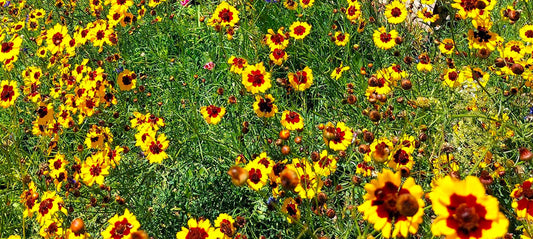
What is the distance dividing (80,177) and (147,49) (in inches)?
68.4

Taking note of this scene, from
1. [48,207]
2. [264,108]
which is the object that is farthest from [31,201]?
[264,108]

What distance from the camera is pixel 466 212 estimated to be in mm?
870

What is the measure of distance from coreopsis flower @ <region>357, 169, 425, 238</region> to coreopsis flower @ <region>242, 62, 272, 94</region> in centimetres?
129

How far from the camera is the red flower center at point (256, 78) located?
228cm

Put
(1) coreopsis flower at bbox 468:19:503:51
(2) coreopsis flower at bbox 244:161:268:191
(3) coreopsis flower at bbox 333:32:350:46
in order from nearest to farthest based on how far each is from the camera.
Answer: (2) coreopsis flower at bbox 244:161:268:191, (1) coreopsis flower at bbox 468:19:503:51, (3) coreopsis flower at bbox 333:32:350:46

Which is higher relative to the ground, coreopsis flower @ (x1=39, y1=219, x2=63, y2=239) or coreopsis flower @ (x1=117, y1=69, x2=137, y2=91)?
coreopsis flower @ (x1=117, y1=69, x2=137, y2=91)

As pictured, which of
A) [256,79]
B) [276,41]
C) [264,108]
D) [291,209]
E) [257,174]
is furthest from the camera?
[276,41]

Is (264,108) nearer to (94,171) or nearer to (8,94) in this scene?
(94,171)

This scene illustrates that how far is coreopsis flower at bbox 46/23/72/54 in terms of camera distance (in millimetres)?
2926

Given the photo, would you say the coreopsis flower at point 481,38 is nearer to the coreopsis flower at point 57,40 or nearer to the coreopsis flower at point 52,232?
the coreopsis flower at point 52,232

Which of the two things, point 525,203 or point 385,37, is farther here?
point 385,37

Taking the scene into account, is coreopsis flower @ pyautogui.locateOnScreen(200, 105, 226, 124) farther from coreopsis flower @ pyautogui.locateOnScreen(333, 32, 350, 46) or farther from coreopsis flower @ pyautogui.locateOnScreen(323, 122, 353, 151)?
coreopsis flower @ pyautogui.locateOnScreen(333, 32, 350, 46)

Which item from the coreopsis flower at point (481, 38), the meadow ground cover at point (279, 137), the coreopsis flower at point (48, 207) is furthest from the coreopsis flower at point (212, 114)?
the coreopsis flower at point (481, 38)

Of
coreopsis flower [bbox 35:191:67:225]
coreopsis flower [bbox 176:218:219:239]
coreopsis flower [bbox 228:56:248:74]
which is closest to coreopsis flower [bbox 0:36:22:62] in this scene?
coreopsis flower [bbox 35:191:67:225]
